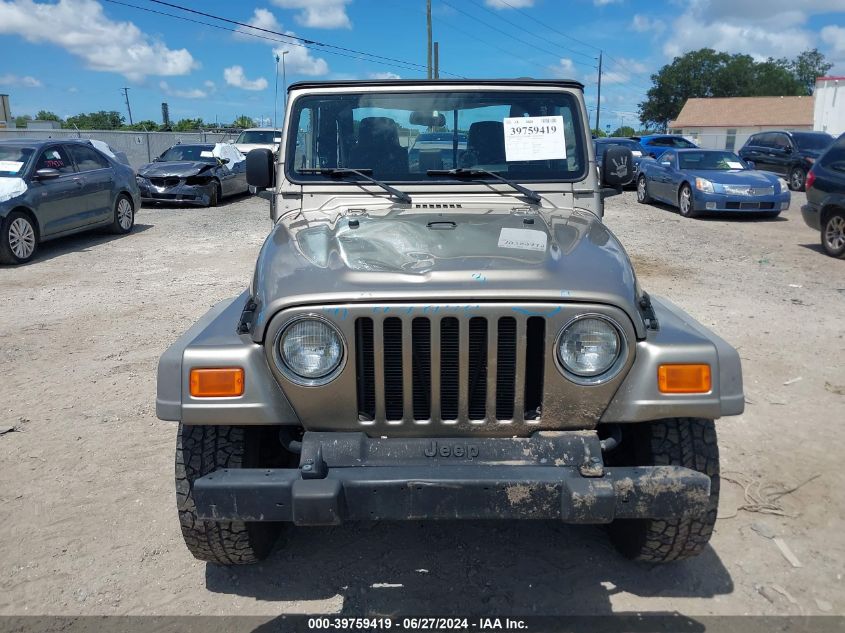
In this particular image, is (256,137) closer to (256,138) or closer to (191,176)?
(256,138)

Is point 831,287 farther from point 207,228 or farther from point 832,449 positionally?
point 207,228

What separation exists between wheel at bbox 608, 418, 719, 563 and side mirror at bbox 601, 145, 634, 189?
1.52 metres

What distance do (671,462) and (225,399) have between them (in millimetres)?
1626

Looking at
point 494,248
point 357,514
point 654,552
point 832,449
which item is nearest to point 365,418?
point 357,514

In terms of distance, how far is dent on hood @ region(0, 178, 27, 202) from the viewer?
9406 mm

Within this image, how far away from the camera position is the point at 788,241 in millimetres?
11445

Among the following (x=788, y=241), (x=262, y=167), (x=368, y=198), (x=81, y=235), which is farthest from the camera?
(x=81, y=235)

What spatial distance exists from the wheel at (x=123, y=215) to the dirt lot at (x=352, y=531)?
17.2ft

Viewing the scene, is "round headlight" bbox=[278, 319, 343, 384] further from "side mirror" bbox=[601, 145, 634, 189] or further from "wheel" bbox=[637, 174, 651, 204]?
"wheel" bbox=[637, 174, 651, 204]

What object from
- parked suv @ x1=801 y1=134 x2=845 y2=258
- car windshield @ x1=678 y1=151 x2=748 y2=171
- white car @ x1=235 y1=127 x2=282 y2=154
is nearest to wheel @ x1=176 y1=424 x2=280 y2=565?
parked suv @ x1=801 y1=134 x2=845 y2=258

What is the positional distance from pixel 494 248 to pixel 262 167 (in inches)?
68.0
